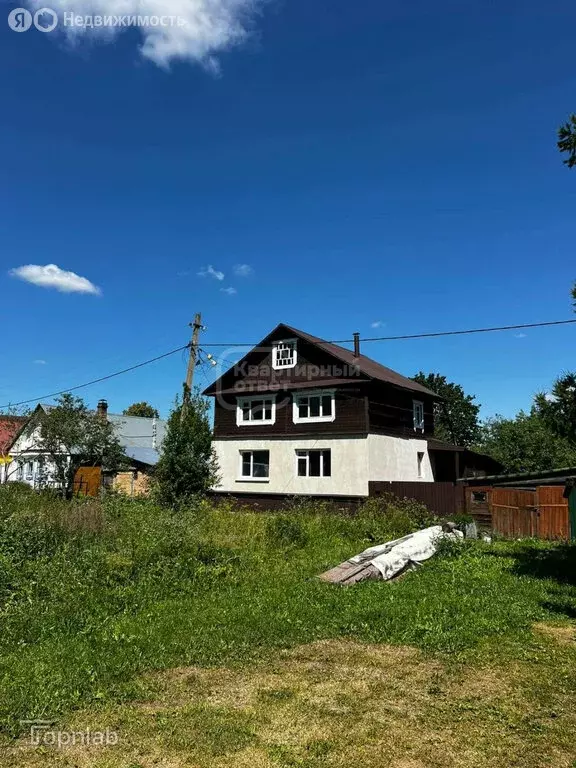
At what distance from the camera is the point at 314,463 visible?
2591 cm

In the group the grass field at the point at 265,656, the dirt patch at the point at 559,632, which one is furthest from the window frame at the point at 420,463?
the dirt patch at the point at 559,632

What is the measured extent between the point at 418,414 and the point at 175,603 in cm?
2290

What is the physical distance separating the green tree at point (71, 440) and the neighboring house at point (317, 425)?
19.0 ft

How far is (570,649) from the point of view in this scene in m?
6.49

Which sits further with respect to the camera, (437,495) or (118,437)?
(118,437)

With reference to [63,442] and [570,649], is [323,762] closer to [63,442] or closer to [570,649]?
[570,649]

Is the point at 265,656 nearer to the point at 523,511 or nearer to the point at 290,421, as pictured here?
the point at 523,511

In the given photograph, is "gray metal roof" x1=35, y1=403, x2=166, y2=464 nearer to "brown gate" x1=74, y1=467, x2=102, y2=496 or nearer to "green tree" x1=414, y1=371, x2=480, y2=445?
"brown gate" x1=74, y1=467, x2=102, y2=496

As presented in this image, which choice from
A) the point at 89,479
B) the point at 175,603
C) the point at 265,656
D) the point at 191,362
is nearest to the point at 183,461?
the point at 191,362

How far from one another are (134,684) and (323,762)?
223 cm

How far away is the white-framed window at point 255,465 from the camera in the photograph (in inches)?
1079

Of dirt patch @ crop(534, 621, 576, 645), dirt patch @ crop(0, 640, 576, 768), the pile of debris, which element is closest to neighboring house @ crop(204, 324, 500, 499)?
the pile of debris

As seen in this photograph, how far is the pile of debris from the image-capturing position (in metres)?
10.2

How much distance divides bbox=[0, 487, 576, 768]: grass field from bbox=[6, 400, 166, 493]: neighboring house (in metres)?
17.3
